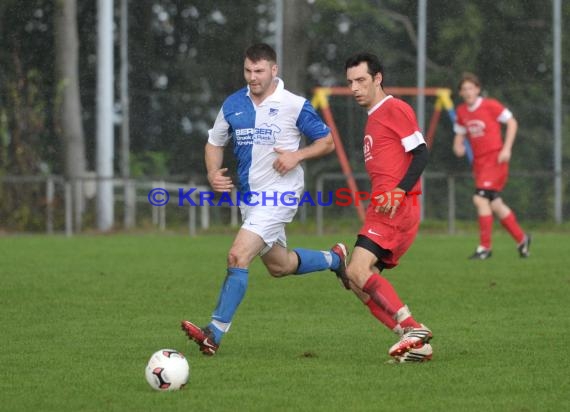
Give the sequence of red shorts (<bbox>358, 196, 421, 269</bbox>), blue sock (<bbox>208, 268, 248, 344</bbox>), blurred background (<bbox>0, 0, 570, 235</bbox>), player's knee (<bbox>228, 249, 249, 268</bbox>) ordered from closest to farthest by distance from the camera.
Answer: red shorts (<bbox>358, 196, 421, 269</bbox>) < blue sock (<bbox>208, 268, 248, 344</bbox>) < player's knee (<bbox>228, 249, 249, 268</bbox>) < blurred background (<bbox>0, 0, 570, 235</bbox>)

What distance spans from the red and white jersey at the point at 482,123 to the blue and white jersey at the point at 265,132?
874 centimetres

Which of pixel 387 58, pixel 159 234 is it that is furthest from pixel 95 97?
pixel 387 58

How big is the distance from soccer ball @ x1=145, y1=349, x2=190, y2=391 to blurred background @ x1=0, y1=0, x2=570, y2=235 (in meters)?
19.9

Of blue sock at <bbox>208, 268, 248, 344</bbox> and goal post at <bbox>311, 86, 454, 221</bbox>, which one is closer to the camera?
blue sock at <bbox>208, 268, 248, 344</bbox>

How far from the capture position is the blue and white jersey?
29.5ft

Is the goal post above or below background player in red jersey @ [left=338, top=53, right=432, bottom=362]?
below

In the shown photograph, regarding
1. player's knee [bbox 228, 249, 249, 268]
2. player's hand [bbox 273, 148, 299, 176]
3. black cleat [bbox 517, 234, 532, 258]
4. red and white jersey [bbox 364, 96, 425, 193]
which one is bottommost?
black cleat [bbox 517, 234, 532, 258]

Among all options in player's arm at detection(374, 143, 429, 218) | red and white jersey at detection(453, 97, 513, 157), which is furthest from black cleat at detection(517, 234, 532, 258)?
player's arm at detection(374, 143, 429, 218)

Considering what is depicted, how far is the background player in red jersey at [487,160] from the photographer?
1727 centimetres

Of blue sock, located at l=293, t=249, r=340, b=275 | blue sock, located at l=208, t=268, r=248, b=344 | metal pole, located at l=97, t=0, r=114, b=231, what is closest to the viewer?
blue sock, located at l=208, t=268, r=248, b=344

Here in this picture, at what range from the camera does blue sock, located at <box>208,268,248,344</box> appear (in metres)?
8.59

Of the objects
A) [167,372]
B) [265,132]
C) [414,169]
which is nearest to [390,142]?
[414,169]

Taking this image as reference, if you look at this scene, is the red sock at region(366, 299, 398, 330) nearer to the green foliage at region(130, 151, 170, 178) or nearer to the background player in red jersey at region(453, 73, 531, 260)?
the background player in red jersey at region(453, 73, 531, 260)

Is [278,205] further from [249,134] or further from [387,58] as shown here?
[387,58]
